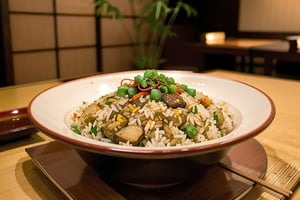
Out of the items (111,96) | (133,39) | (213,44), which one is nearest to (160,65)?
(133,39)

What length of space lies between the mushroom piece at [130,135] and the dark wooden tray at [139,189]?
12cm

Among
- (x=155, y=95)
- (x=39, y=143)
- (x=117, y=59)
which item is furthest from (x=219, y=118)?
(x=117, y=59)

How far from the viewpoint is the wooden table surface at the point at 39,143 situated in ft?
2.50

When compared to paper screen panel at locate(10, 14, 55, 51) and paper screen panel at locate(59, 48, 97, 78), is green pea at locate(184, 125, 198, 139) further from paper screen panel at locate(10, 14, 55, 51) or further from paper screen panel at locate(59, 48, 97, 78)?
paper screen panel at locate(59, 48, 97, 78)

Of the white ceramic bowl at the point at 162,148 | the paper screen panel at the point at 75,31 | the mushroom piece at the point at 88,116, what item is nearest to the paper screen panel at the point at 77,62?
the paper screen panel at the point at 75,31

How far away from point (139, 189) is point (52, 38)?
188 inches

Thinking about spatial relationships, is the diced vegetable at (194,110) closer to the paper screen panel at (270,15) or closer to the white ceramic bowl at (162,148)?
the white ceramic bowl at (162,148)

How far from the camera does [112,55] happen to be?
19.6ft

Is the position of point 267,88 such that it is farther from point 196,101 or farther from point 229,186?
point 229,186

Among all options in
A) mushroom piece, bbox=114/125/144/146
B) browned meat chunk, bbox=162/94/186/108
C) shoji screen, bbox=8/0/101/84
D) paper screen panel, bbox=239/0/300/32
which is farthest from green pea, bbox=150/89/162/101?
paper screen panel, bbox=239/0/300/32

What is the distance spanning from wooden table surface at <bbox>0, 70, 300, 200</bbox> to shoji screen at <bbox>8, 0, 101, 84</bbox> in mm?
3254

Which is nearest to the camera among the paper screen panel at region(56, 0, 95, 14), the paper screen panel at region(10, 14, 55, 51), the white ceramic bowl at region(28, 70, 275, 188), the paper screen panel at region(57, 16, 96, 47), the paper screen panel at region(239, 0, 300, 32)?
the white ceramic bowl at region(28, 70, 275, 188)

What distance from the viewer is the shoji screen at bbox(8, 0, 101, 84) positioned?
4.60 meters

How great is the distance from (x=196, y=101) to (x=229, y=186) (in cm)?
27
